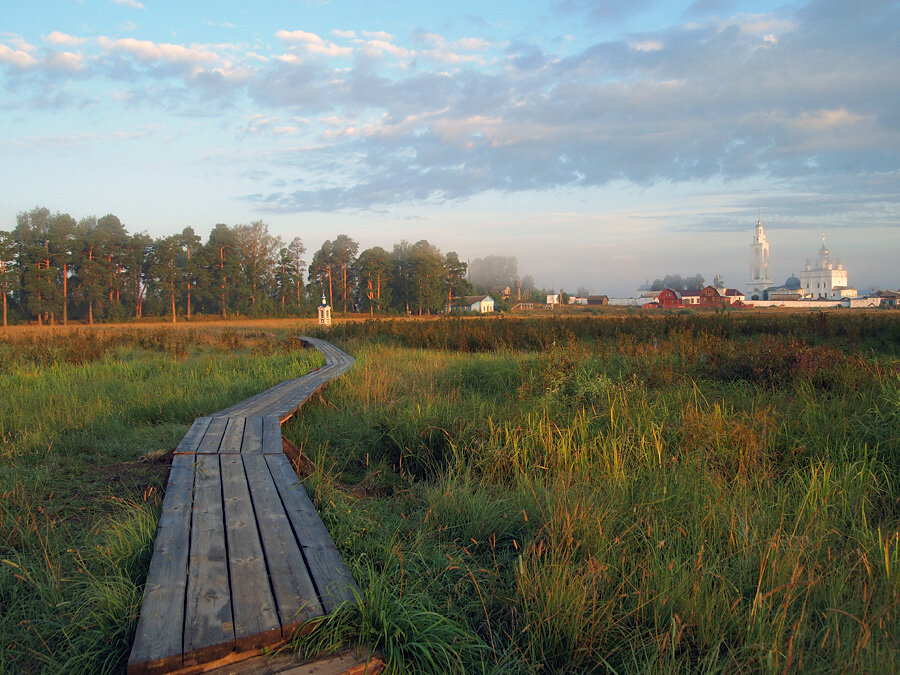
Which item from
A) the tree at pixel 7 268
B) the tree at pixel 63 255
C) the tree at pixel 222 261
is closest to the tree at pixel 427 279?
the tree at pixel 222 261

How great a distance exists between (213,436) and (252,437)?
1.14ft

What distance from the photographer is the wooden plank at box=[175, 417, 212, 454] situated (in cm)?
440

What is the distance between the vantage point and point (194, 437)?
4773 millimetres

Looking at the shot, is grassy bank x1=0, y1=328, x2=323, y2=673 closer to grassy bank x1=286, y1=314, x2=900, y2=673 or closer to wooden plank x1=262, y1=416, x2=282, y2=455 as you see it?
wooden plank x1=262, y1=416, x2=282, y2=455

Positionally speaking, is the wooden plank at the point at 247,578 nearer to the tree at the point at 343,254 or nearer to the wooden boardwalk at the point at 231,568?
the wooden boardwalk at the point at 231,568

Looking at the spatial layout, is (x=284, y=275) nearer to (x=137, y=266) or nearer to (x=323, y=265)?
(x=323, y=265)

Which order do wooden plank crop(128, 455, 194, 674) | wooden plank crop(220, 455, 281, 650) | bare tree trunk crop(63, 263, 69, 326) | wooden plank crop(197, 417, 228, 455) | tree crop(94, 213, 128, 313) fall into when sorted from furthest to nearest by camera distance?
tree crop(94, 213, 128, 313) → bare tree trunk crop(63, 263, 69, 326) → wooden plank crop(197, 417, 228, 455) → wooden plank crop(220, 455, 281, 650) → wooden plank crop(128, 455, 194, 674)

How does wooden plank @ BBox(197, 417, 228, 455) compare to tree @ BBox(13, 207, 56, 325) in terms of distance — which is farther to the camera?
tree @ BBox(13, 207, 56, 325)

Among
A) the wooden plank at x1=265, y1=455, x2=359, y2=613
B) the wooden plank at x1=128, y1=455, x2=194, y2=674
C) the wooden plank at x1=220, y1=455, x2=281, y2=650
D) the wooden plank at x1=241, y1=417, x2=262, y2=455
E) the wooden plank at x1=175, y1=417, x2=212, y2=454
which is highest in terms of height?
the wooden plank at x1=175, y1=417, x2=212, y2=454

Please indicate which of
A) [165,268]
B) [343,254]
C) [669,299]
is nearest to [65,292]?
[165,268]

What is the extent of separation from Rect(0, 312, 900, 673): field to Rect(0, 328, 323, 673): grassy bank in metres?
0.02

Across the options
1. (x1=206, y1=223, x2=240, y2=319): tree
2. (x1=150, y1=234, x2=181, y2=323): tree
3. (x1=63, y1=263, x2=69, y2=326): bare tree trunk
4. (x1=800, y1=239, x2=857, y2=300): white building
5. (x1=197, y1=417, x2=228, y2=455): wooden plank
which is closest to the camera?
(x1=197, y1=417, x2=228, y2=455): wooden plank

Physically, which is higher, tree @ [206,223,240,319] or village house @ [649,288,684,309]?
tree @ [206,223,240,319]

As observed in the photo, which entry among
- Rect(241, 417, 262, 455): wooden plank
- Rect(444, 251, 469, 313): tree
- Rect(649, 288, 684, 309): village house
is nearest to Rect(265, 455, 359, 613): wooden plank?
Rect(241, 417, 262, 455): wooden plank
